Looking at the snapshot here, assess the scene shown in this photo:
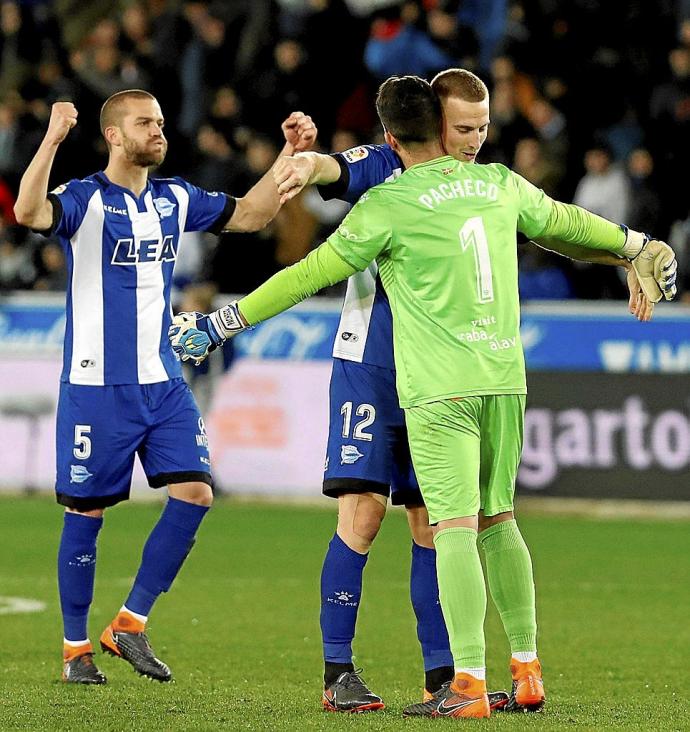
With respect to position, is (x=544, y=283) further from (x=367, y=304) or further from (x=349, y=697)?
(x=349, y=697)

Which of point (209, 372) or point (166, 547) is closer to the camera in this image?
point (166, 547)

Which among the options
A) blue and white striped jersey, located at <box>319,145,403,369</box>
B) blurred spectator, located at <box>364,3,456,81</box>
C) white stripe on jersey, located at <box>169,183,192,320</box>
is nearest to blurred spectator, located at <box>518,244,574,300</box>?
blurred spectator, located at <box>364,3,456,81</box>

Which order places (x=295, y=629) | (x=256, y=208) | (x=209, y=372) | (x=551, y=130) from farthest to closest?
(x=551, y=130)
(x=209, y=372)
(x=295, y=629)
(x=256, y=208)

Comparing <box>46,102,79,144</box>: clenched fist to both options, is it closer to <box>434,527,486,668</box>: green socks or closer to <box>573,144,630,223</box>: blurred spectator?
<box>434,527,486,668</box>: green socks

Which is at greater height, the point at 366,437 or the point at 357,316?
the point at 357,316

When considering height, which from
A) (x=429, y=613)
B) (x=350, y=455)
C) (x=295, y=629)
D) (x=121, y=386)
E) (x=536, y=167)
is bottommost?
(x=295, y=629)

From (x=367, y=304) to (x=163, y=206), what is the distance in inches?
55.0

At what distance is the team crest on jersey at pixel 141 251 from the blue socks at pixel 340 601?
67.5 inches

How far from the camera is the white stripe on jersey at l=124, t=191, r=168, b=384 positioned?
713 centimetres

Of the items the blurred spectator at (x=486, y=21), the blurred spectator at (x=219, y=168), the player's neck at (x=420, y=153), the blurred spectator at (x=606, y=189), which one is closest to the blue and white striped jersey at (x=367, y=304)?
the player's neck at (x=420, y=153)

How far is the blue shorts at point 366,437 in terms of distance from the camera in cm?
614

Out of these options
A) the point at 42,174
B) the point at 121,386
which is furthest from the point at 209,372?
the point at 42,174

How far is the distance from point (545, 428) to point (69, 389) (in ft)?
24.1

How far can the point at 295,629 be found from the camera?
8.44m
